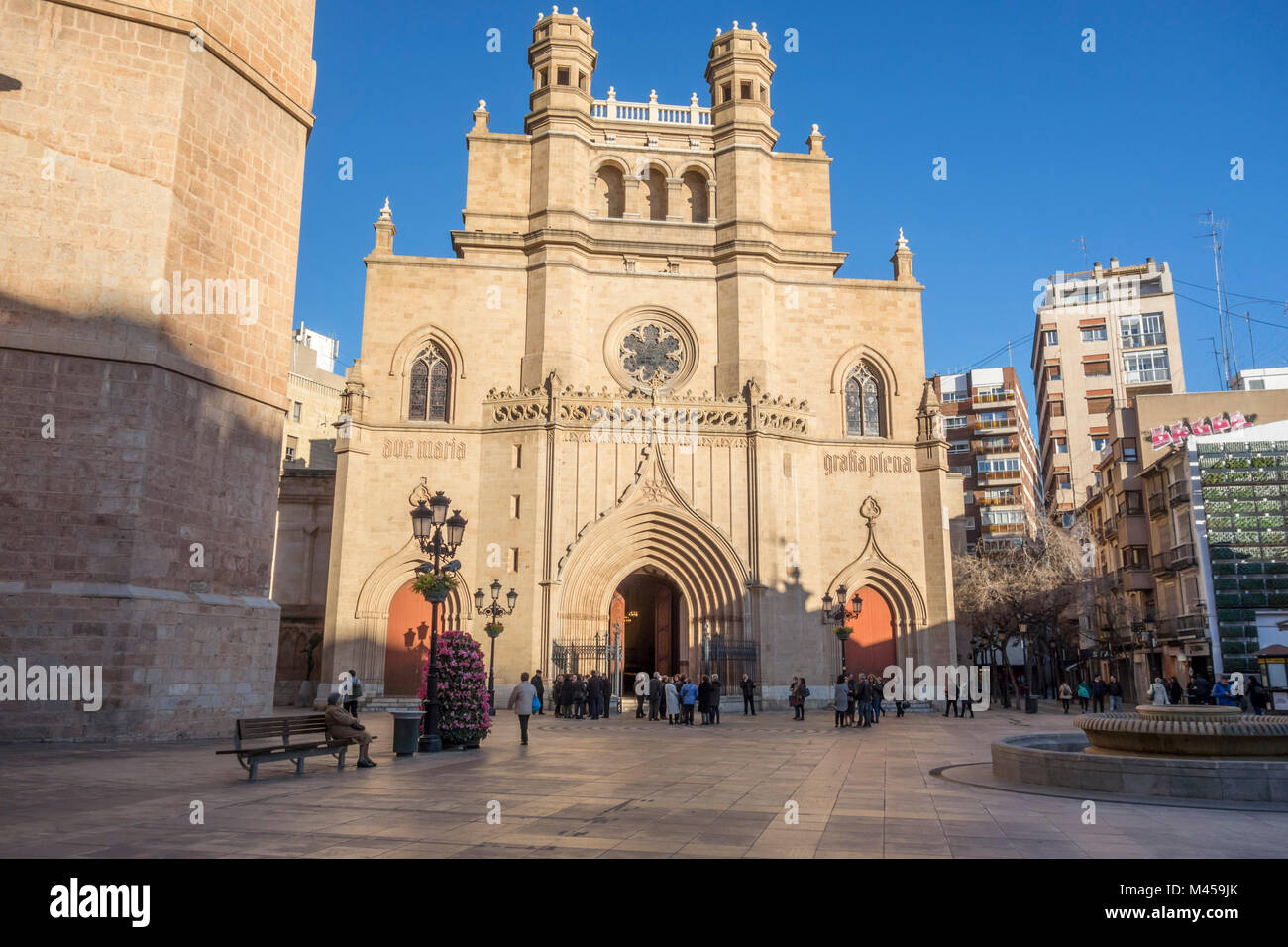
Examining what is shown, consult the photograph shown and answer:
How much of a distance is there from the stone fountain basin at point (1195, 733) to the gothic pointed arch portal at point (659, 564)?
17572 mm

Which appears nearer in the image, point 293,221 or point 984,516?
point 293,221

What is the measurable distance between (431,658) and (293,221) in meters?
9.97

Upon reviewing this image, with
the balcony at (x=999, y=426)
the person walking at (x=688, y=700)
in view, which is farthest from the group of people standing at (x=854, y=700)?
the balcony at (x=999, y=426)

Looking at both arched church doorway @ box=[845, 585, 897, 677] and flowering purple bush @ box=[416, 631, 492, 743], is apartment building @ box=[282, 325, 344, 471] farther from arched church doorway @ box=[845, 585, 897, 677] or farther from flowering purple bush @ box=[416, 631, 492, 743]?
flowering purple bush @ box=[416, 631, 492, 743]

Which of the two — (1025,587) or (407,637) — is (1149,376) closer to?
(1025,587)

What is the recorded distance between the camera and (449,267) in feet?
103

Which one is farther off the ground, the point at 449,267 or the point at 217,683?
the point at 449,267

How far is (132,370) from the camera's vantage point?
1510 cm

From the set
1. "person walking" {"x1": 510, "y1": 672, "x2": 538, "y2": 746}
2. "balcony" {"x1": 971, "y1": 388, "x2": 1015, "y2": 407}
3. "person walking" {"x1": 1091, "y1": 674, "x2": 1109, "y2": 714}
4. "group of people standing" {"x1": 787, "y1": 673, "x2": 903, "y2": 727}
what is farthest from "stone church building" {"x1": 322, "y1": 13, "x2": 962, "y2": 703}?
"balcony" {"x1": 971, "y1": 388, "x2": 1015, "y2": 407}

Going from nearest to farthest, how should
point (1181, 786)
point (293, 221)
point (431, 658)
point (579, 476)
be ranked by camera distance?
point (1181, 786), point (431, 658), point (293, 221), point (579, 476)

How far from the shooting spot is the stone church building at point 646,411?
28.3m

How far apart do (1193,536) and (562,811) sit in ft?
116
